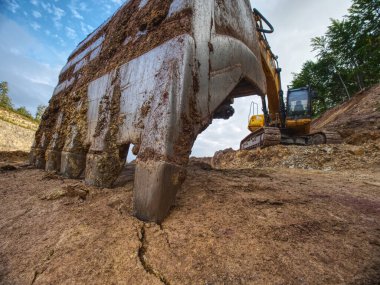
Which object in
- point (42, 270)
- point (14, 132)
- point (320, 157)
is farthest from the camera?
point (14, 132)

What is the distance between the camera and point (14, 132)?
16062 millimetres

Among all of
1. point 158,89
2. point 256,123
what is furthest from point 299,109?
point 158,89

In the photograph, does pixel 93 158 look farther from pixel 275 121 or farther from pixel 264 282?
pixel 275 121

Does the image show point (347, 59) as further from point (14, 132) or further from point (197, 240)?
point (14, 132)

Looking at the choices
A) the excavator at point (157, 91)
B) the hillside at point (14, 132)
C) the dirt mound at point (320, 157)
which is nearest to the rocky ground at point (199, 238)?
the excavator at point (157, 91)

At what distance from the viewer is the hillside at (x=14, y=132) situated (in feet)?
49.8

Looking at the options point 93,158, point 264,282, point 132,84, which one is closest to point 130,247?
point 264,282

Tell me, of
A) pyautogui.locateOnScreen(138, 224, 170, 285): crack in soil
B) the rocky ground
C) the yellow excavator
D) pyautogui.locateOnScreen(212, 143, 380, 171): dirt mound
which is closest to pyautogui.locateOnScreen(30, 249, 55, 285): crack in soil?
the rocky ground

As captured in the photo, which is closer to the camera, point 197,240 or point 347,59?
point 197,240

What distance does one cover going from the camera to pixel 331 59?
66.5ft

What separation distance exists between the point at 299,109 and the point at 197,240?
7652mm

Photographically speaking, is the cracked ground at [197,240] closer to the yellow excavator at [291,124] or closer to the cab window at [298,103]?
the yellow excavator at [291,124]

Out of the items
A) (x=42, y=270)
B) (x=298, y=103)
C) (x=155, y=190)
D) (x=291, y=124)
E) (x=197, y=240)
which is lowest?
(x=42, y=270)

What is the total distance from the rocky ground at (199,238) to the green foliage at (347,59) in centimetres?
1821
